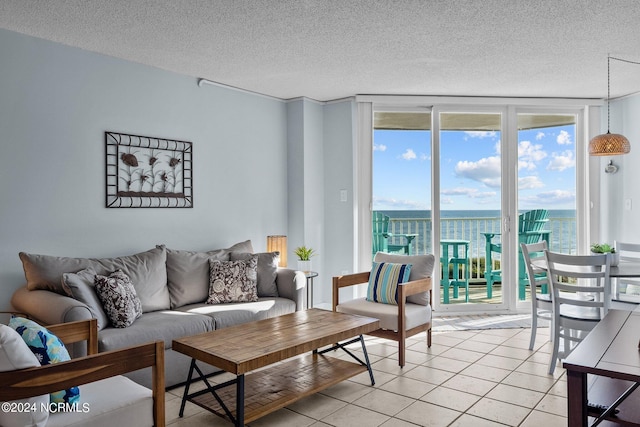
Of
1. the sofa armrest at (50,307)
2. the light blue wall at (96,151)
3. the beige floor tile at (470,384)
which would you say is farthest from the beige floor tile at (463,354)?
the sofa armrest at (50,307)

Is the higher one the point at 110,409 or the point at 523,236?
the point at 523,236

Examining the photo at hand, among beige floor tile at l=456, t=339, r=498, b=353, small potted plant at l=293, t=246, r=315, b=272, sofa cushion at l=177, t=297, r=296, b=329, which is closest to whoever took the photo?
sofa cushion at l=177, t=297, r=296, b=329

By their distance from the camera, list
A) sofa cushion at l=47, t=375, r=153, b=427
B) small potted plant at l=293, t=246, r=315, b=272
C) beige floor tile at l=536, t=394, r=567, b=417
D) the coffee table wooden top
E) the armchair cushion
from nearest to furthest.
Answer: sofa cushion at l=47, t=375, r=153, b=427 < the coffee table wooden top < beige floor tile at l=536, t=394, r=567, b=417 < the armchair cushion < small potted plant at l=293, t=246, r=315, b=272

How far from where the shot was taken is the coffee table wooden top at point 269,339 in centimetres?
252

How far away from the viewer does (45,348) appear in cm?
199

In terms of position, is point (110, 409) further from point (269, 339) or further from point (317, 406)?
point (317, 406)

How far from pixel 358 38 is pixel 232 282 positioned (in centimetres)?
224

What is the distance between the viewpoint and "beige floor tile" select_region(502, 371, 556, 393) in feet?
10.5

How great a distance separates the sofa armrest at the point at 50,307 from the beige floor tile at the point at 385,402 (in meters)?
1.82

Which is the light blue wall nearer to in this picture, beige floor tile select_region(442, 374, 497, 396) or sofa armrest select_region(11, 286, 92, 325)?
sofa armrest select_region(11, 286, 92, 325)

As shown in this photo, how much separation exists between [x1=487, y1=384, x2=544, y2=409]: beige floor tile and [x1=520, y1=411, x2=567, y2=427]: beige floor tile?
122mm

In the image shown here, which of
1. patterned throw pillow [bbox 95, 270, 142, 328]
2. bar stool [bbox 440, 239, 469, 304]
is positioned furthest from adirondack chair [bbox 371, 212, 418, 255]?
patterned throw pillow [bbox 95, 270, 142, 328]

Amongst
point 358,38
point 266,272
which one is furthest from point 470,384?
point 358,38

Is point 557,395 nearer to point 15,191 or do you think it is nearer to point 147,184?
point 147,184
